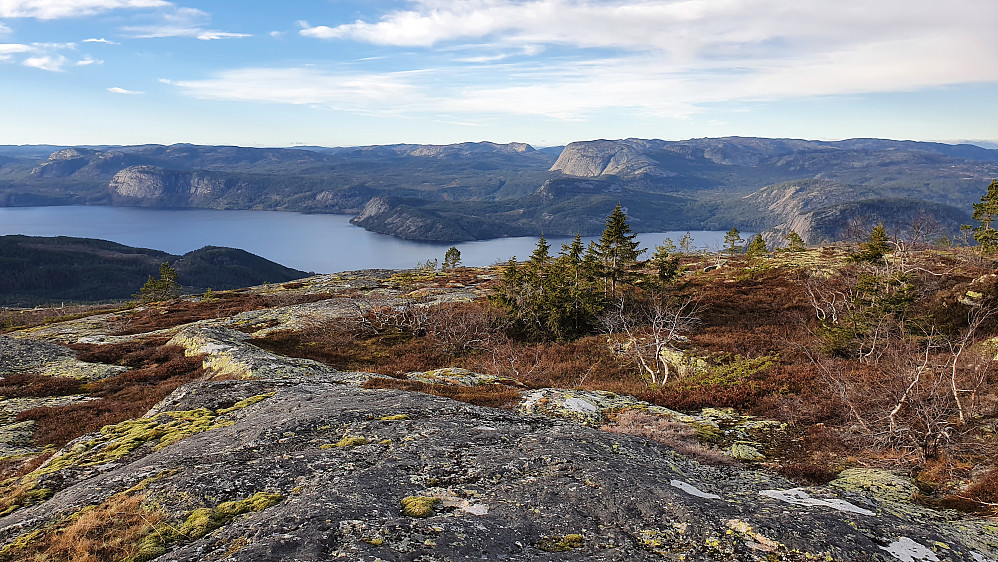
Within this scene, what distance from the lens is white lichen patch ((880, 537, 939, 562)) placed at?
7.20 m

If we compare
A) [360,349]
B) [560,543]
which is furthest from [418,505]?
[360,349]

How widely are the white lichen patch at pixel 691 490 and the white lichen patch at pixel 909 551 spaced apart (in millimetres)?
2718

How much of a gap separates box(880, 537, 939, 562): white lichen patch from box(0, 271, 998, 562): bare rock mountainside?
0.03 meters

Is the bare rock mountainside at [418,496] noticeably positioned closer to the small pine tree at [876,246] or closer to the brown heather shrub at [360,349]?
the brown heather shrub at [360,349]

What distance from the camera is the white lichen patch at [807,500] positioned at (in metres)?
9.09

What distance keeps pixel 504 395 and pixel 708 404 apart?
27.6 feet

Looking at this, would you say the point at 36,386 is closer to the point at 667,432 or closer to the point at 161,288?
the point at 667,432

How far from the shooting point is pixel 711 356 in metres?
30.8

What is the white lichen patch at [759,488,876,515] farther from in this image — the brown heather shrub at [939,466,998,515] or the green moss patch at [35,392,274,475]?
the green moss patch at [35,392,274,475]

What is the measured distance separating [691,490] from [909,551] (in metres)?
3.45

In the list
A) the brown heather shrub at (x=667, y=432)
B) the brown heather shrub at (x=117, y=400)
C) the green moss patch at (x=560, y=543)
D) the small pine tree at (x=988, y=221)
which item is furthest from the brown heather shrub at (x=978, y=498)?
the small pine tree at (x=988, y=221)

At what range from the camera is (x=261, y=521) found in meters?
7.28

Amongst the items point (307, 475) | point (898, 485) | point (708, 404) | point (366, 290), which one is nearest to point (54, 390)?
point (307, 475)

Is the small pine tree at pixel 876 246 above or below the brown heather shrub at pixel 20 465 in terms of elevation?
above
